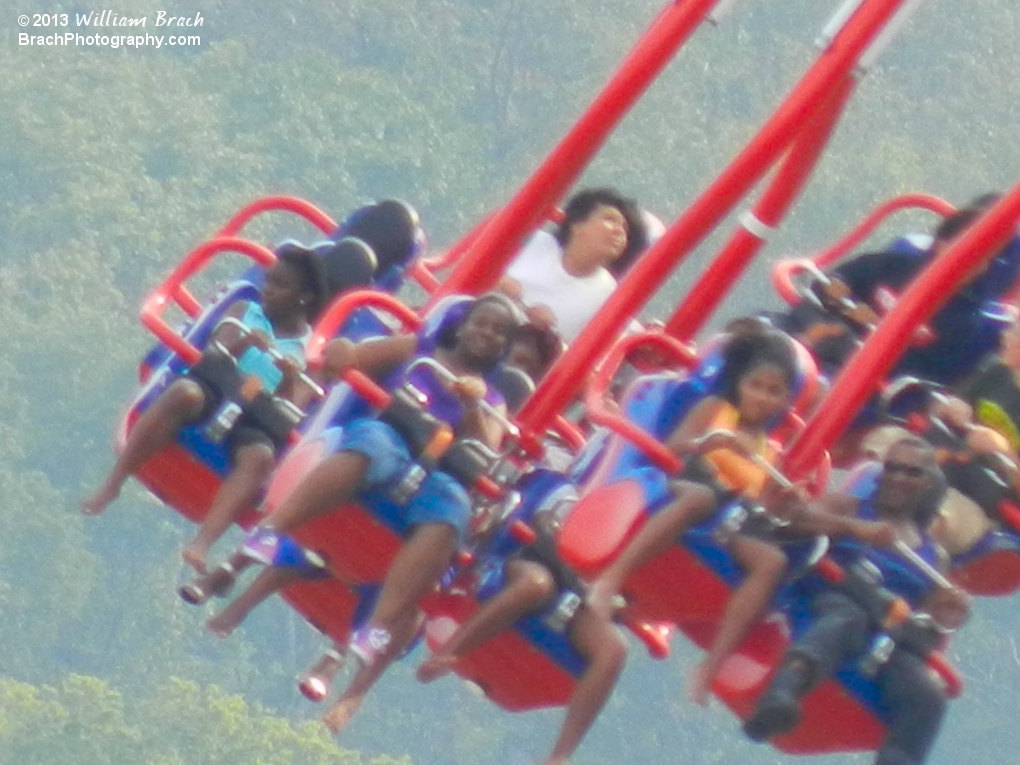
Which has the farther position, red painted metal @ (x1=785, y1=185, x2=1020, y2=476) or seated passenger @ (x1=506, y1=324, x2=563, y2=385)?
seated passenger @ (x1=506, y1=324, x2=563, y2=385)

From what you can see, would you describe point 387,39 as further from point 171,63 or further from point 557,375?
point 557,375

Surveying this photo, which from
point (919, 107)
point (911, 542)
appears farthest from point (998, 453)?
point (919, 107)

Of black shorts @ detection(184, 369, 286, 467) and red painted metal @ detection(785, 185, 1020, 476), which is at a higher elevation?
red painted metal @ detection(785, 185, 1020, 476)

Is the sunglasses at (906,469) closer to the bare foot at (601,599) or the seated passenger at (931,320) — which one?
the bare foot at (601,599)

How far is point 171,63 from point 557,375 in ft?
109

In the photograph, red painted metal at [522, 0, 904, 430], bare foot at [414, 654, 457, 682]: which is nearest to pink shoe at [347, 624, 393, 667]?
bare foot at [414, 654, 457, 682]

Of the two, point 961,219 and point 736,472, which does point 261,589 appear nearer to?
point 736,472

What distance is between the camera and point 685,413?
31.9 ft

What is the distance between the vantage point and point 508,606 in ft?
32.3

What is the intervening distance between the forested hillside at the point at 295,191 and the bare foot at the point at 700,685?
19.0 meters

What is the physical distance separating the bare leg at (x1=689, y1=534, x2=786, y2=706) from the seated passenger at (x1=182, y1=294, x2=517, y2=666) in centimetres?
69

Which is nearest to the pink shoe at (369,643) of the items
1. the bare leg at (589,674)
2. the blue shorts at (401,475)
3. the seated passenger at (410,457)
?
the seated passenger at (410,457)

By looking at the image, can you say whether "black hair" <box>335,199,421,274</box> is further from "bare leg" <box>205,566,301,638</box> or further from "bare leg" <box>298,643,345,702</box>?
"bare leg" <box>298,643,345,702</box>

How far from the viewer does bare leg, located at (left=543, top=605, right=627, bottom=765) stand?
9766mm
